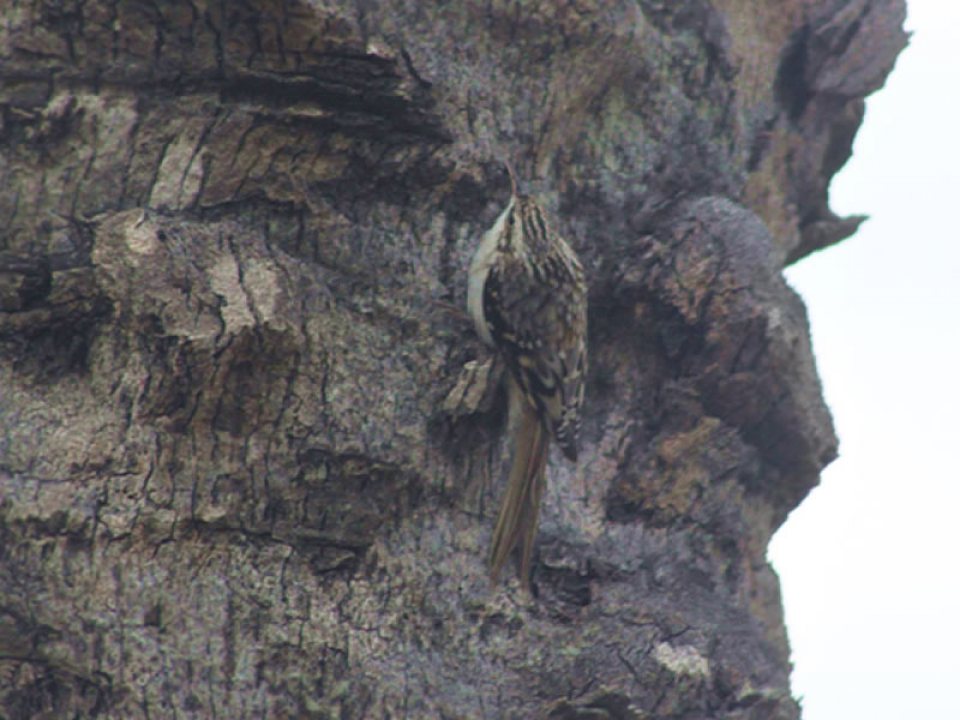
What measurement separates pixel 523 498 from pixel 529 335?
692 millimetres

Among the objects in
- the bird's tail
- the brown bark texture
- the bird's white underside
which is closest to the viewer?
the brown bark texture

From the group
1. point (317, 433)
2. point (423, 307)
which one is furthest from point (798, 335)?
point (317, 433)

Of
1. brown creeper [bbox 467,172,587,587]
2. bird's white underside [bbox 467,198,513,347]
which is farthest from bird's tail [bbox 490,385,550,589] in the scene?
bird's white underside [bbox 467,198,513,347]

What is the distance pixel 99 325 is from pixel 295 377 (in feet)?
0.98

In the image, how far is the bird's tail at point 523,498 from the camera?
2.18m

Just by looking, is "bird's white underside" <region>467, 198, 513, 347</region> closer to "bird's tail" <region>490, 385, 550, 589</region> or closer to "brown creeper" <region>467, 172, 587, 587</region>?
"brown creeper" <region>467, 172, 587, 587</region>

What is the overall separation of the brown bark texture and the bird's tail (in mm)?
39

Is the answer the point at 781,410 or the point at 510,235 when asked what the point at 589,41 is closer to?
the point at 510,235

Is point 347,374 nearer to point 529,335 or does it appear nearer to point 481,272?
point 481,272

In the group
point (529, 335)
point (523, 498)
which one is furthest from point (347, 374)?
point (529, 335)

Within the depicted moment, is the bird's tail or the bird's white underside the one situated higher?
the bird's white underside

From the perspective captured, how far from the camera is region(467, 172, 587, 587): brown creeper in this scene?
7.41 ft

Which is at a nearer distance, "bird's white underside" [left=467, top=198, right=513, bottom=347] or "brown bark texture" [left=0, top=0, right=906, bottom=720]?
"brown bark texture" [left=0, top=0, right=906, bottom=720]

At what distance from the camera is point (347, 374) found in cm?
212
